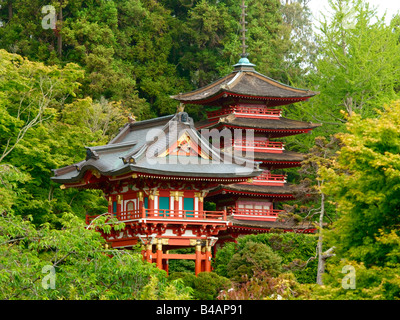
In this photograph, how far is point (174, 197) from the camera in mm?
34594

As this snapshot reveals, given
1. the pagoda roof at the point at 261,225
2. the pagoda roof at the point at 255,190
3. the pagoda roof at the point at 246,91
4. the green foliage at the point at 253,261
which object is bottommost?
the green foliage at the point at 253,261

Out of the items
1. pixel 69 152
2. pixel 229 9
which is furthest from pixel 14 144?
pixel 229 9

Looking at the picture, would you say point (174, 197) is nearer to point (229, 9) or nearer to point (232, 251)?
point (232, 251)

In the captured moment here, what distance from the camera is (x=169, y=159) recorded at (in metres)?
34.3

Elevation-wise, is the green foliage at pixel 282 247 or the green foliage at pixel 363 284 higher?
the green foliage at pixel 282 247

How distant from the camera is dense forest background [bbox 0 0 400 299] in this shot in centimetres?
1989

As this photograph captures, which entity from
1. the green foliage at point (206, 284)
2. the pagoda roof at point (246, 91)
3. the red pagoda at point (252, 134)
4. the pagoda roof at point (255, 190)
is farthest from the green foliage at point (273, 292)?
the pagoda roof at point (246, 91)

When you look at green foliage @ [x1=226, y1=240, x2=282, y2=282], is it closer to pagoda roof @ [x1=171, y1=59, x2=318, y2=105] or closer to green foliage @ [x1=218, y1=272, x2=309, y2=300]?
green foliage @ [x1=218, y1=272, x2=309, y2=300]

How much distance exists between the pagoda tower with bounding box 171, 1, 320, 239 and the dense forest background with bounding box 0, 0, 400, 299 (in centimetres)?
243

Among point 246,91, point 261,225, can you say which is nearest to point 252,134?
A: point 246,91

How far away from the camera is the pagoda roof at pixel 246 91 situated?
1729 inches

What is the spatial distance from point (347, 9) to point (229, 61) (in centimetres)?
1208

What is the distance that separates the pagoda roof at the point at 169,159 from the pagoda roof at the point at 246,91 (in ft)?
26.4

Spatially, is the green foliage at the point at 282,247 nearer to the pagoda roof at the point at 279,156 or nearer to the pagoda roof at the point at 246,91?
the pagoda roof at the point at 279,156
